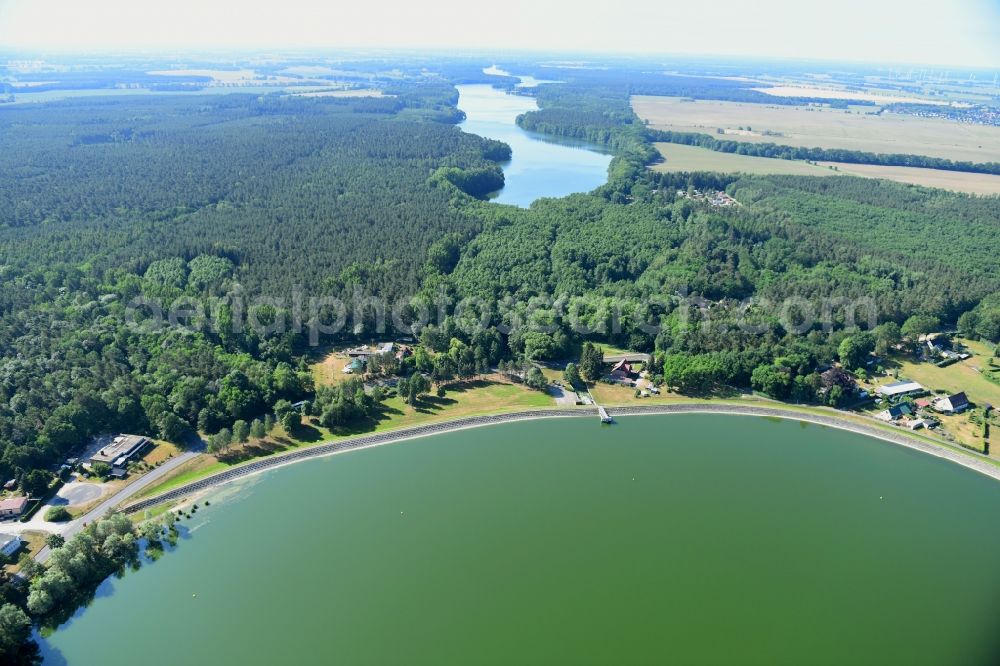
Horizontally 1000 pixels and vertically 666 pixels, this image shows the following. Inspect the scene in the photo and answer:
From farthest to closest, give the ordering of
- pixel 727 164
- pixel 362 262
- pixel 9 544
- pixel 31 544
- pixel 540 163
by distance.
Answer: pixel 540 163, pixel 727 164, pixel 362 262, pixel 31 544, pixel 9 544

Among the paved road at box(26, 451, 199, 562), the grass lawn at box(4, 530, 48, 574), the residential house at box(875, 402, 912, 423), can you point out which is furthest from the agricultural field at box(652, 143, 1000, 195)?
the grass lawn at box(4, 530, 48, 574)

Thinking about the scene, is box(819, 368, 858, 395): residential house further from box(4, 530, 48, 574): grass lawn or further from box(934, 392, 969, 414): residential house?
box(4, 530, 48, 574): grass lawn

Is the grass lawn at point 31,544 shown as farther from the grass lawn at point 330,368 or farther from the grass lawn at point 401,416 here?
the grass lawn at point 330,368

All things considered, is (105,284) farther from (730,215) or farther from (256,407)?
(730,215)

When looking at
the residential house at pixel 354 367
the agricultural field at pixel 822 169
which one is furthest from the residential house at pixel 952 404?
the agricultural field at pixel 822 169

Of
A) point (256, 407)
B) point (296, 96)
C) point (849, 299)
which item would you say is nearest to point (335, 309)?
point (256, 407)

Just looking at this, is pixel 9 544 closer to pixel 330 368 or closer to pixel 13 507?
pixel 13 507

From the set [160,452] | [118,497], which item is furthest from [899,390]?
[118,497]
